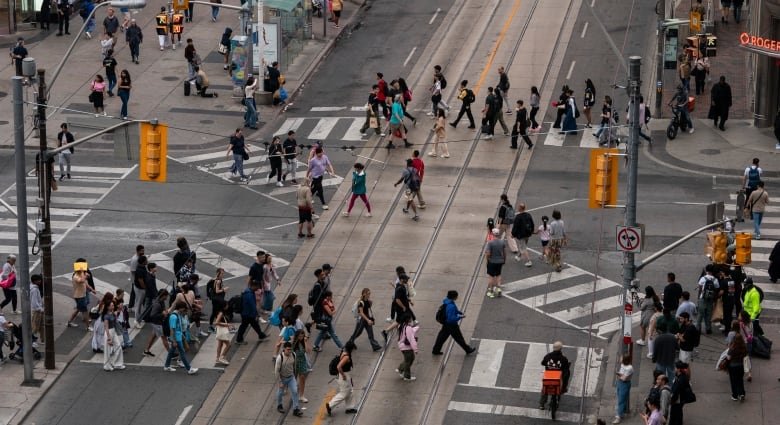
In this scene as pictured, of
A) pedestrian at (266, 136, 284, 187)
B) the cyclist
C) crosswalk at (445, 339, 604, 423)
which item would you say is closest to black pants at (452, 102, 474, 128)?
pedestrian at (266, 136, 284, 187)

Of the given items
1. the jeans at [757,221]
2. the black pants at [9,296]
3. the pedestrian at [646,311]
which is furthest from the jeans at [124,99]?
the pedestrian at [646,311]

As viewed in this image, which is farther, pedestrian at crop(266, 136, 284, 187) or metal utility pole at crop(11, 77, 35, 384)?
pedestrian at crop(266, 136, 284, 187)

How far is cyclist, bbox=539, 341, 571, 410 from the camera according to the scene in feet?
98.0

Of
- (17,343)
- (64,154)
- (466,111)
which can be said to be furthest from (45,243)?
(466,111)

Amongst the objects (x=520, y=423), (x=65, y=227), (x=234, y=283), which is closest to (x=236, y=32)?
(x=65, y=227)

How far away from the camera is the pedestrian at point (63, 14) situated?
5747 cm

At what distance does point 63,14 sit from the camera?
2264 inches

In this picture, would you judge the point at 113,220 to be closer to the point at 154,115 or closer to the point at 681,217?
the point at 154,115

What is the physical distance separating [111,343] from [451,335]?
681cm

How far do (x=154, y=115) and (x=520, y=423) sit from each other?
76.7 ft

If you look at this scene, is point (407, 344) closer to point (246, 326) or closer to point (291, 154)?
point (246, 326)

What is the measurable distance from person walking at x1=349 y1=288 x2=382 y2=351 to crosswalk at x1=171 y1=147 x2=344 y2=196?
10.6 metres

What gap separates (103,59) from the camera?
5528 centimetres

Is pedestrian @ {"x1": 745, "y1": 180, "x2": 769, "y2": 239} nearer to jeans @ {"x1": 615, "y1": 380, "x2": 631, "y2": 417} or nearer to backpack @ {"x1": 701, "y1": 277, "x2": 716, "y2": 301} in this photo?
backpack @ {"x1": 701, "y1": 277, "x2": 716, "y2": 301}
